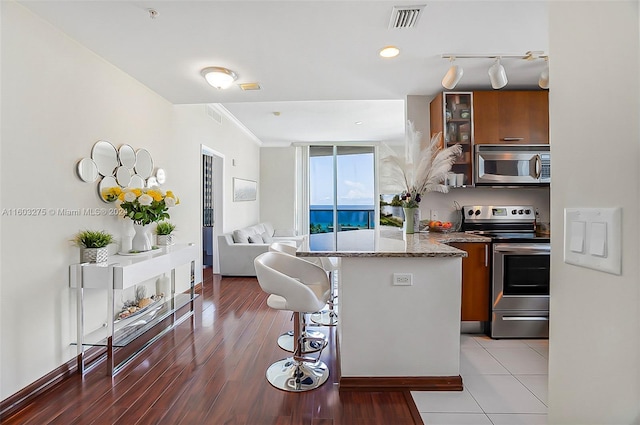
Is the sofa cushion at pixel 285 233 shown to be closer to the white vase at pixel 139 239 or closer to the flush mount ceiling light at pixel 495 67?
the white vase at pixel 139 239

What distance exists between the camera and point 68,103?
8.14ft

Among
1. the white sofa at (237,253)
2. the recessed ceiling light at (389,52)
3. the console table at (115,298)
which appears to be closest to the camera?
the console table at (115,298)

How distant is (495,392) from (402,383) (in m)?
0.62

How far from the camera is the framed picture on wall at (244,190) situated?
21.2ft

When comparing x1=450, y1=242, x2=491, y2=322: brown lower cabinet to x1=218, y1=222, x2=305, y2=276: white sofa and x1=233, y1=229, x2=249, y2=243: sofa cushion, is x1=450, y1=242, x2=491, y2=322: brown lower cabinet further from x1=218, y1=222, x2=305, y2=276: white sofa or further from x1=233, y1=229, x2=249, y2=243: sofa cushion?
x1=233, y1=229, x2=249, y2=243: sofa cushion

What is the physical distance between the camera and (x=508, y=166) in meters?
3.49

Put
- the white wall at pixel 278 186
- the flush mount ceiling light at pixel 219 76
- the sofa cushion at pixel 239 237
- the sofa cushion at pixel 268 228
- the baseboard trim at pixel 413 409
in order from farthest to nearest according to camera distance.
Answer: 1. the white wall at pixel 278 186
2. the sofa cushion at pixel 268 228
3. the sofa cushion at pixel 239 237
4. the flush mount ceiling light at pixel 219 76
5. the baseboard trim at pixel 413 409

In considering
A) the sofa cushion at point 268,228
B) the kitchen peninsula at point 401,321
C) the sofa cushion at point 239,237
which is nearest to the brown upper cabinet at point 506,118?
the kitchen peninsula at point 401,321

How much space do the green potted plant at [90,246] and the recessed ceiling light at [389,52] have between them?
2643 millimetres

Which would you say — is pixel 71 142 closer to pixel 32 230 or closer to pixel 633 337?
pixel 32 230

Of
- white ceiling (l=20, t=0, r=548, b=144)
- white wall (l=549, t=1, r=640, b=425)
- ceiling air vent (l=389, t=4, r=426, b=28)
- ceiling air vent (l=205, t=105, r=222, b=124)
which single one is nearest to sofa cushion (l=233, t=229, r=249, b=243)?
ceiling air vent (l=205, t=105, r=222, b=124)

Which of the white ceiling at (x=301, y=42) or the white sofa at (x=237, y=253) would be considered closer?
the white ceiling at (x=301, y=42)

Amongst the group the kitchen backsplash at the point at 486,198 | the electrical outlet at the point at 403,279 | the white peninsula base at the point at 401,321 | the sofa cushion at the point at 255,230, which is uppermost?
the kitchen backsplash at the point at 486,198

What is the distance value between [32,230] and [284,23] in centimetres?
215
